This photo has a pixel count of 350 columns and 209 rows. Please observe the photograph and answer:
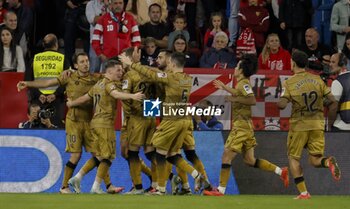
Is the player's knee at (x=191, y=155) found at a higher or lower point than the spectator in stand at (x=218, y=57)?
lower

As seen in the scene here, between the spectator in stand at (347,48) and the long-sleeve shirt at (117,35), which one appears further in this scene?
the spectator in stand at (347,48)

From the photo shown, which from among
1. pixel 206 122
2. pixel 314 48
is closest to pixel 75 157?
pixel 206 122

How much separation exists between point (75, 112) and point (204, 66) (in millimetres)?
3634

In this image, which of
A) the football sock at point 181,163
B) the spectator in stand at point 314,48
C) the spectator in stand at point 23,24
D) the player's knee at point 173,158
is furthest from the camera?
the spectator in stand at point 23,24

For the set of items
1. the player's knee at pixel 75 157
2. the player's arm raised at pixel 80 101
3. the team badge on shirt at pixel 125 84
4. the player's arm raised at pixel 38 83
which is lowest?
the player's knee at pixel 75 157

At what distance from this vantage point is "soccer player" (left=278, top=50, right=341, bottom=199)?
65.0 ft

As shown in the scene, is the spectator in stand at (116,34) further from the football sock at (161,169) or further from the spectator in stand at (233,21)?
the football sock at (161,169)

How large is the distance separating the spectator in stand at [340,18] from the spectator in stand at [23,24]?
5505 millimetres

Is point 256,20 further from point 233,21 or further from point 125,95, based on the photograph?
point 125,95

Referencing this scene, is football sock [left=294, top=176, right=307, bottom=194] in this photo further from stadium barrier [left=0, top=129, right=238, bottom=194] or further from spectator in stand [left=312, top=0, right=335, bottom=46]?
spectator in stand [left=312, top=0, right=335, bottom=46]

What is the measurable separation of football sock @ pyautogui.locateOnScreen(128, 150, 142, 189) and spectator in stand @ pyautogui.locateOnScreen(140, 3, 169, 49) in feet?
14.4

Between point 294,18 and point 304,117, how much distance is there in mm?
6251

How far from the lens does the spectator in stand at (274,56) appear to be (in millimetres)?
24219

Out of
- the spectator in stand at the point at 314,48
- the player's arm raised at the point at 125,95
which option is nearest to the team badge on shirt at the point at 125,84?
the player's arm raised at the point at 125,95
